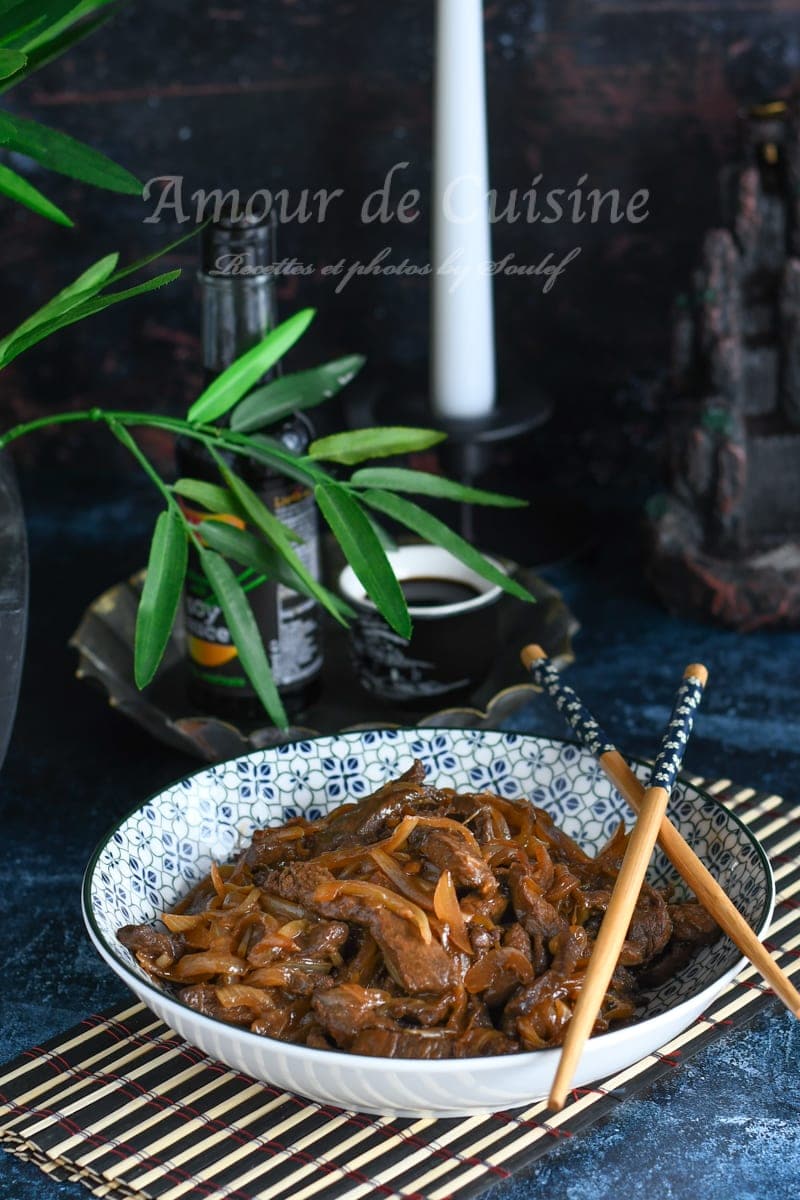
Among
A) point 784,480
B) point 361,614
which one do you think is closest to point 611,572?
point 784,480

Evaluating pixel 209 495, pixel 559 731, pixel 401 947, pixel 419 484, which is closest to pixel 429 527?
pixel 419 484

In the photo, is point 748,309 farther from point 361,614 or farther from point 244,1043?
point 244,1043

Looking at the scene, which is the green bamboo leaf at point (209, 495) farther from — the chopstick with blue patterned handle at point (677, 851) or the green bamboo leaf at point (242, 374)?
the chopstick with blue patterned handle at point (677, 851)

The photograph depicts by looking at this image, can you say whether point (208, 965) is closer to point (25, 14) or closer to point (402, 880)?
point (402, 880)

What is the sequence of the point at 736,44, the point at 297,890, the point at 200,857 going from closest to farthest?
1. the point at 297,890
2. the point at 200,857
3. the point at 736,44

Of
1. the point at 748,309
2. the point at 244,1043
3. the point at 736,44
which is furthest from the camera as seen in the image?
the point at 736,44

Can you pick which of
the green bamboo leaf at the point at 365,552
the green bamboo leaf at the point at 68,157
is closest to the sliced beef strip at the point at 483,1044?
the green bamboo leaf at the point at 365,552
